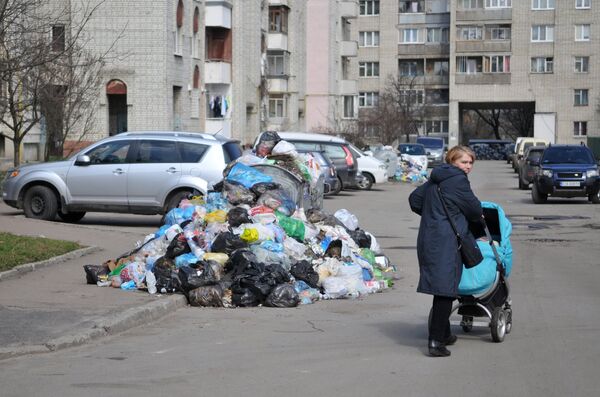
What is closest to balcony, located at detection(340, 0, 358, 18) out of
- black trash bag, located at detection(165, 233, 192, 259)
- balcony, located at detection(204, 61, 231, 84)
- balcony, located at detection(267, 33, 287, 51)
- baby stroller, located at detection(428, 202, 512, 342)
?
balcony, located at detection(267, 33, 287, 51)

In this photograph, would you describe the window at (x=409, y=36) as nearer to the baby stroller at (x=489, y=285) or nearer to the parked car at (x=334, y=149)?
the parked car at (x=334, y=149)

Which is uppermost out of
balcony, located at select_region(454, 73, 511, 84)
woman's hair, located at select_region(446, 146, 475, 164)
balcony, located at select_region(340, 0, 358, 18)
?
balcony, located at select_region(340, 0, 358, 18)

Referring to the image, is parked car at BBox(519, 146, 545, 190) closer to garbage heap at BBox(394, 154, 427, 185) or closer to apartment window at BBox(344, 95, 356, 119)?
garbage heap at BBox(394, 154, 427, 185)

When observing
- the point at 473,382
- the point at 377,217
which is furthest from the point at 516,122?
the point at 473,382

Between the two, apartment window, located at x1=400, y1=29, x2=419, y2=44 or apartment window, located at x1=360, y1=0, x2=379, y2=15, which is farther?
apartment window, located at x1=360, y1=0, x2=379, y2=15

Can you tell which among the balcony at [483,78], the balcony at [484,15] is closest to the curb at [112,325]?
the balcony at [483,78]

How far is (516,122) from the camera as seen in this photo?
362ft

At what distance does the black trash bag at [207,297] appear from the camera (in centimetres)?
1189

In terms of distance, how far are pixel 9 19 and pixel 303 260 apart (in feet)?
21.5

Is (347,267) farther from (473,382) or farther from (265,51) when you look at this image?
(265,51)

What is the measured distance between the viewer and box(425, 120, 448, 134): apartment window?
99688 millimetres

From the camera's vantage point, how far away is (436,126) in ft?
331

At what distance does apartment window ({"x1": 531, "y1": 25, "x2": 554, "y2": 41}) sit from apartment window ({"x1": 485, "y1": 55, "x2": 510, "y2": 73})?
2918 mm

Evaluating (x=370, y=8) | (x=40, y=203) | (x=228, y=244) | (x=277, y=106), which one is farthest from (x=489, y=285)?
(x=370, y=8)
